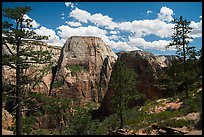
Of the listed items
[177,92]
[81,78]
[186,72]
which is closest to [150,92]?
[177,92]

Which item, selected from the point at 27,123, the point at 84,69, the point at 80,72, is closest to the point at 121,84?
the point at 27,123

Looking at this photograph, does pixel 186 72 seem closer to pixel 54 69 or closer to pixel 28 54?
pixel 28 54

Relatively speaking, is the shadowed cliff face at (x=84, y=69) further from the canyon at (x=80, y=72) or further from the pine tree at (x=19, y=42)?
the pine tree at (x=19, y=42)

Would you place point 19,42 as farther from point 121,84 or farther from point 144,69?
point 144,69

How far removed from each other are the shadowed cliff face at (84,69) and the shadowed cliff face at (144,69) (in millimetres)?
17757

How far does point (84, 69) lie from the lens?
57625 mm

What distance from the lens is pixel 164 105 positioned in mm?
22188

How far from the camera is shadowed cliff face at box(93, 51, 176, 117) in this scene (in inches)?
1227

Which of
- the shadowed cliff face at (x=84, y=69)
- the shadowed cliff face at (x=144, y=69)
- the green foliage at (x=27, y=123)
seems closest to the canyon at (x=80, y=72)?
the shadowed cliff face at (x=84, y=69)

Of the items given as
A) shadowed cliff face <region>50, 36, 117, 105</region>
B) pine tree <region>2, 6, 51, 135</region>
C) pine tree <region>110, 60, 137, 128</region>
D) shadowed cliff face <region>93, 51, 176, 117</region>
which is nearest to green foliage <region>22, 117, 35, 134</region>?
pine tree <region>2, 6, 51, 135</region>

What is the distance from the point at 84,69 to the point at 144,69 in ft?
86.9

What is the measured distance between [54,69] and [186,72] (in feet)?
135

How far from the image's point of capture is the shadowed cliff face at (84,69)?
53469mm

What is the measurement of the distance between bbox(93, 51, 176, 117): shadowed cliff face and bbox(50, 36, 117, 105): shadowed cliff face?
1776cm
